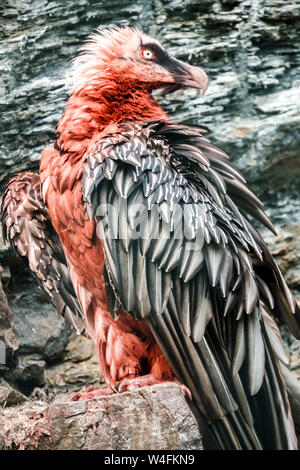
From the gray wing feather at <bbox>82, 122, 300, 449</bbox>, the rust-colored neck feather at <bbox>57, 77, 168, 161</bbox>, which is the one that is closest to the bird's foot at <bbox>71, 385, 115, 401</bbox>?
the gray wing feather at <bbox>82, 122, 300, 449</bbox>

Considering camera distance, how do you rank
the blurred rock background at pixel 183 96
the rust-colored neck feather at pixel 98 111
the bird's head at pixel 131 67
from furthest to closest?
the blurred rock background at pixel 183 96, the bird's head at pixel 131 67, the rust-colored neck feather at pixel 98 111

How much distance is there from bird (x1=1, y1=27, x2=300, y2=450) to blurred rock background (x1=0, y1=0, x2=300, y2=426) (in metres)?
1.08

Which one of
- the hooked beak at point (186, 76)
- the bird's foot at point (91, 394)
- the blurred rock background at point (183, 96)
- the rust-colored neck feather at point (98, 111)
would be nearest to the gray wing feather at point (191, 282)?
the rust-colored neck feather at point (98, 111)

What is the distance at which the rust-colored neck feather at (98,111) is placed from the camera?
11.9ft

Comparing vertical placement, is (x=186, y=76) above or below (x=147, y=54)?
below

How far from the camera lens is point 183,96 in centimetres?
495

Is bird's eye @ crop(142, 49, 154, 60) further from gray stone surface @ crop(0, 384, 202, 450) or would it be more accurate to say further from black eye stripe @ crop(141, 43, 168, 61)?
gray stone surface @ crop(0, 384, 202, 450)

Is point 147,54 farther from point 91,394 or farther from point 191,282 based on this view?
point 91,394

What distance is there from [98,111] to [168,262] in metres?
0.87

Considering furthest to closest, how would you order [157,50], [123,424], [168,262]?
[157,50] → [168,262] → [123,424]

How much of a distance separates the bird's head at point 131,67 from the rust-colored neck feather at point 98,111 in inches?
0.7

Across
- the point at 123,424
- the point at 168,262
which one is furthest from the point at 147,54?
the point at 123,424

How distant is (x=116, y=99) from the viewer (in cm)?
376

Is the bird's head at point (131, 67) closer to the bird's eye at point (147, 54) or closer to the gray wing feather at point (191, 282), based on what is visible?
the bird's eye at point (147, 54)
